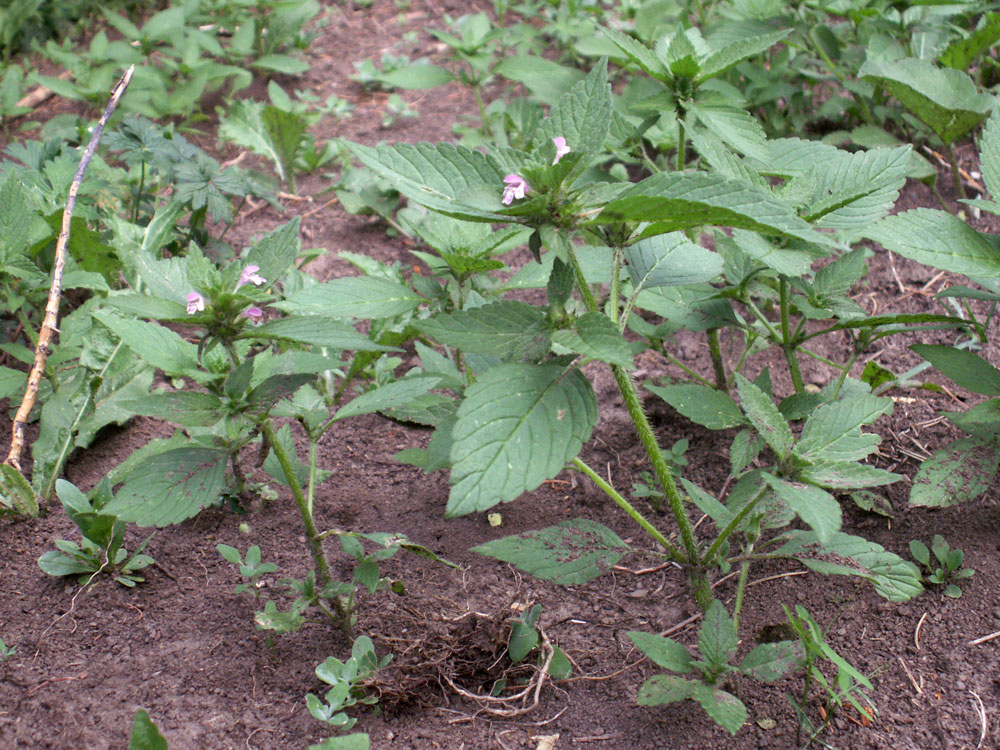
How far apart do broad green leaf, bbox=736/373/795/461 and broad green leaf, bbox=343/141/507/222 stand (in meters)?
0.62

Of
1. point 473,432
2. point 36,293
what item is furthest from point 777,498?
point 36,293

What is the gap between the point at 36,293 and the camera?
2637 millimetres

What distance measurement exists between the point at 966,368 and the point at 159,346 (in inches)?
77.5

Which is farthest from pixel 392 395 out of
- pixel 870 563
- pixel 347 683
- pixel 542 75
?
pixel 542 75

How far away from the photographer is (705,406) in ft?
7.25

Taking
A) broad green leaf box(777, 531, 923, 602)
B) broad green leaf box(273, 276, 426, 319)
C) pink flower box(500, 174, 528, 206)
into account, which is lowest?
broad green leaf box(777, 531, 923, 602)

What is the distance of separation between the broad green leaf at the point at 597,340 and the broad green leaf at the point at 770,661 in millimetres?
703

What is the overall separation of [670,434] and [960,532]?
0.82 metres

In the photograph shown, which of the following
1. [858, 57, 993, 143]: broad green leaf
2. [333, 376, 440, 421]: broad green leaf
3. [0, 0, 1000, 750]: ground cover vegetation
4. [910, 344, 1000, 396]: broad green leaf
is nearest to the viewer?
[0, 0, 1000, 750]: ground cover vegetation

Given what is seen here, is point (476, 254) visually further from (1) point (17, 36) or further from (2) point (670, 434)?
(1) point (17, 36)

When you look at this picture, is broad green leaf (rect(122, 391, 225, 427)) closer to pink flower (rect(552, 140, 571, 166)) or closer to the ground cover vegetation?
the ground cover vegetation

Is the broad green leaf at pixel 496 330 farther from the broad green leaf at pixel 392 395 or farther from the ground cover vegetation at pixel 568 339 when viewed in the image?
the broad green leaf at pixel 392 395

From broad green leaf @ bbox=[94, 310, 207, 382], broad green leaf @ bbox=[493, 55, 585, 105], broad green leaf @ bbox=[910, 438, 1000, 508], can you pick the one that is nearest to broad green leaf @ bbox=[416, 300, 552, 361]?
broad green leaf @ bbox=[94, 310, 207, 382]

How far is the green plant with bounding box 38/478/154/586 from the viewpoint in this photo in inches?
80.3
